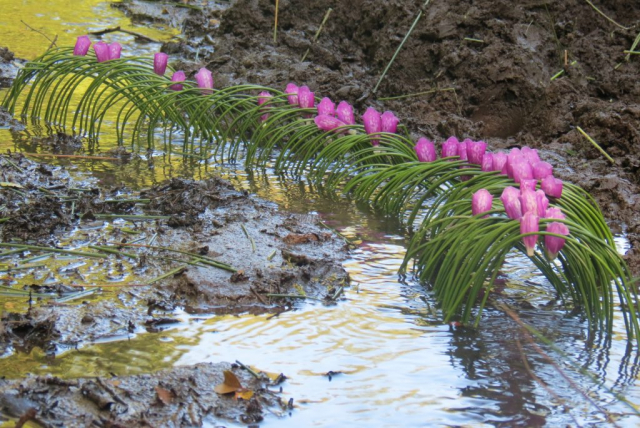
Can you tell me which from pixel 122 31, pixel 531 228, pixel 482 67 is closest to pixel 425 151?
pixel 531 228

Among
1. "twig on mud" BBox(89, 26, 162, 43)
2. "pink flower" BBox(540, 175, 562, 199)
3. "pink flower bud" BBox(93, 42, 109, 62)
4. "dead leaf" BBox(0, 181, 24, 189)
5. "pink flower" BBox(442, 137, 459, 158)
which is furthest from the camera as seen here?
"twig on mud" BBox(89, 26, 162, 43)

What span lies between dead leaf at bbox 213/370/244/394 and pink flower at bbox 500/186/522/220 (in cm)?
110

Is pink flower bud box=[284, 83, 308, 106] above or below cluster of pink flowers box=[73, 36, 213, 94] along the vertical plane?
below

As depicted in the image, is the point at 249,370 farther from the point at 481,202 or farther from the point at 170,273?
the point at 481,202

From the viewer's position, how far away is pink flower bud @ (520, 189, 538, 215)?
9.20 ft

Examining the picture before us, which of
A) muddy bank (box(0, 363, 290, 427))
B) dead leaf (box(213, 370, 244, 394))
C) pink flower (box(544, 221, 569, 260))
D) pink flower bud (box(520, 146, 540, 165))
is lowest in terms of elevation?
muddy bank (box(0, 363, 290, 427))

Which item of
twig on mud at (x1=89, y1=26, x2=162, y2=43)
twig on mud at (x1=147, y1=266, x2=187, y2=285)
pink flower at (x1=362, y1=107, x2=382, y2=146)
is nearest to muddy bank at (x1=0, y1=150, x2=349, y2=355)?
twig on mud at (x1=147, y1=266, x2=187, y2=285)

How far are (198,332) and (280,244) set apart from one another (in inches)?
33.9

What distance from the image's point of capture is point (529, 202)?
281cm

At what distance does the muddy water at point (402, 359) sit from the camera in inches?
96.8

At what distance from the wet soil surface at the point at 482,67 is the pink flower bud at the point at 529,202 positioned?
1802 mm

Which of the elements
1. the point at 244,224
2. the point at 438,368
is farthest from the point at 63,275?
the point at 438,368

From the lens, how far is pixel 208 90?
4.88 meters

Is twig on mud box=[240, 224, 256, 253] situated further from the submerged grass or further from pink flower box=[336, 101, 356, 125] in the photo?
pink flower box=[336, 101, 356, 125]
